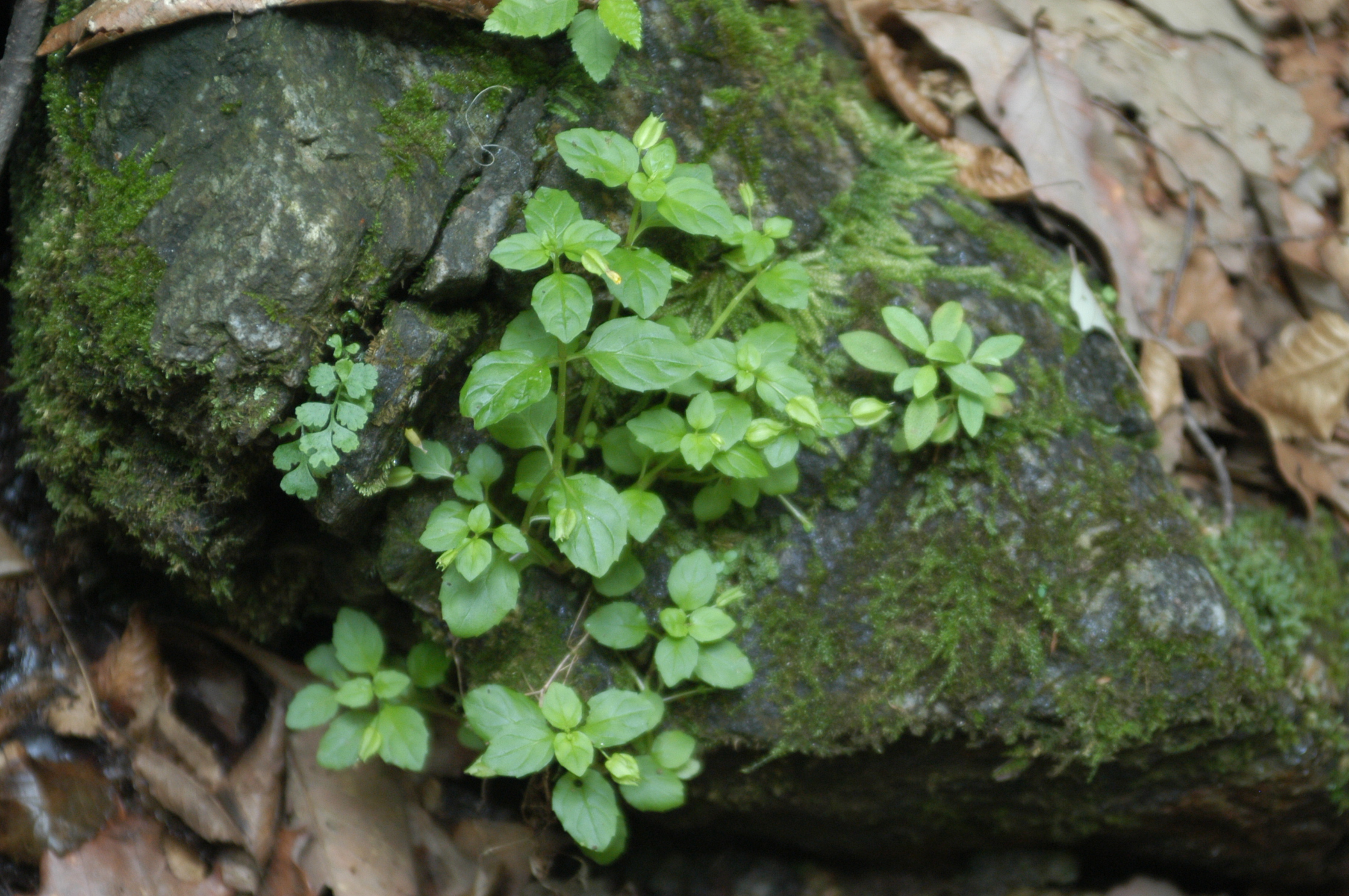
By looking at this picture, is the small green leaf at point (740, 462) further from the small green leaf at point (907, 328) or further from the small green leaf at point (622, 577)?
the small green leaf at point (907, 328)

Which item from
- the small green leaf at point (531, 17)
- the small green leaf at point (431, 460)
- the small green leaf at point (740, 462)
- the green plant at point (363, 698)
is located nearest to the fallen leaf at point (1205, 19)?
the small green leaf at point (531, 17)

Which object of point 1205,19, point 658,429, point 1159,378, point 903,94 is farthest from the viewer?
point 1205,19

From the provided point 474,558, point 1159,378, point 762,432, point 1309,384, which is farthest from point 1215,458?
point 474,558

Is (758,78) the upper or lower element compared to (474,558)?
upper

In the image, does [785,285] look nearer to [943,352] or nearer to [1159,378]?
[943,352]

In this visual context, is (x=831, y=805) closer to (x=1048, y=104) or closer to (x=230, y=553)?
(x=230, y=553)

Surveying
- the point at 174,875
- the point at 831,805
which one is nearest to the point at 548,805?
the point at 831,805

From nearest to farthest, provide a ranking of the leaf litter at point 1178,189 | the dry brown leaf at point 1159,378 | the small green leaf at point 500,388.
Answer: the small green leaf at point 500,388 → the dry brown leaf at point 1159,378 → the leaf litter at point 1178,189

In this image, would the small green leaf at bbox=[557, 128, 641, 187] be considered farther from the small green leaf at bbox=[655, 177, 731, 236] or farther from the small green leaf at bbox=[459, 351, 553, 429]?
the small green leaf at bbox=[459, 351, 553, 429]
